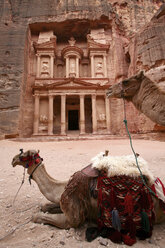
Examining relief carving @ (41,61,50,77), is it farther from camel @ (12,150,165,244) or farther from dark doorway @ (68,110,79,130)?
camel @ (12,150,165,244)

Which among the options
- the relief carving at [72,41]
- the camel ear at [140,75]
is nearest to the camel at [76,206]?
the camel ear at [140,75]

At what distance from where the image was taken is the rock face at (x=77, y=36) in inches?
552

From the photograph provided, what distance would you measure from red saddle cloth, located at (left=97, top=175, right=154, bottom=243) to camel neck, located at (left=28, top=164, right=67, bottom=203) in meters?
0.62

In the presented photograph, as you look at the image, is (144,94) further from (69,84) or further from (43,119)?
(43,119)

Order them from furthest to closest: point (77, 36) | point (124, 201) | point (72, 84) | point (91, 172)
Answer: point (77, 36), point (72, 84), point (91, 172), point (124, 201)

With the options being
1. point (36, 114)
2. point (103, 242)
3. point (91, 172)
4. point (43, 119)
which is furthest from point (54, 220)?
point (36, 114)

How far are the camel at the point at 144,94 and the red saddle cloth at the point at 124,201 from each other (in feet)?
4.98

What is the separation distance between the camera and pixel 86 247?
1372 millimetres

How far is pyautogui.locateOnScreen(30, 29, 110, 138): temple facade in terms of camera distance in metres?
17.2

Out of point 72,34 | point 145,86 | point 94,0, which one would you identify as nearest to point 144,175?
point 145,86

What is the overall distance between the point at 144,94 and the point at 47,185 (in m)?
2.35

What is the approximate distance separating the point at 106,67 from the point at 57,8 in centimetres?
1166

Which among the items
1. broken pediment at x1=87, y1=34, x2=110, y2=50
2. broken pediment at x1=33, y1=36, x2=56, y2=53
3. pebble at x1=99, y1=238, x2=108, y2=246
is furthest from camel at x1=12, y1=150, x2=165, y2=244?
broken pediment at x1=33, y1=36, x2=56, y2=53

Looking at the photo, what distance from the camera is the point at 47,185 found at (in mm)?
1933
